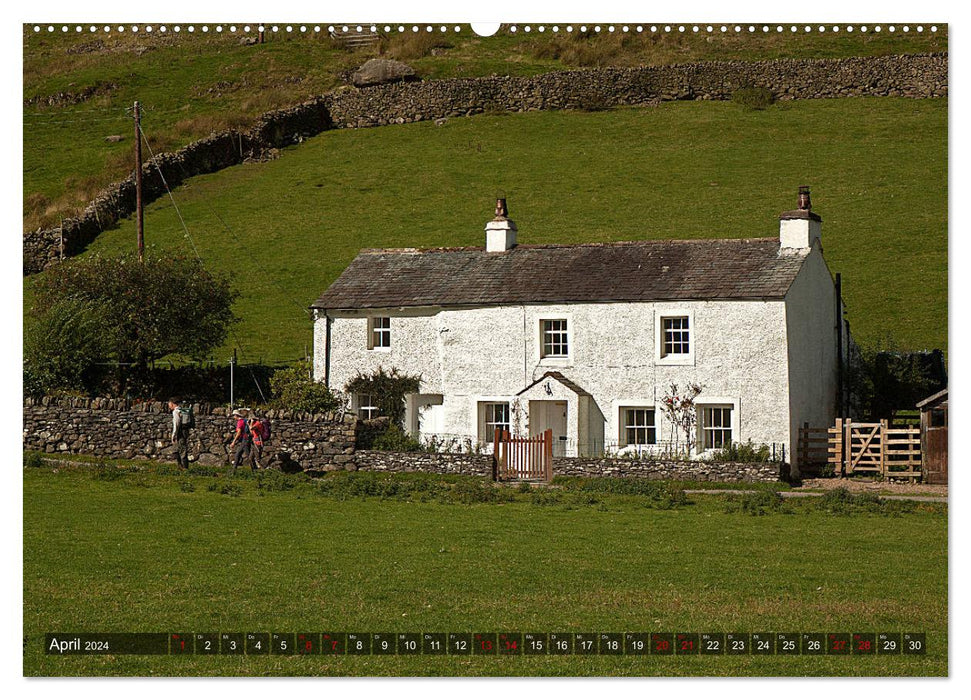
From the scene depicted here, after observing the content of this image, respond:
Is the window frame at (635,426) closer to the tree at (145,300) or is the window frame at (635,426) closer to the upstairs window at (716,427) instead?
the upstairs window at (716,427)

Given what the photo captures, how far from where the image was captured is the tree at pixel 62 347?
33500mm

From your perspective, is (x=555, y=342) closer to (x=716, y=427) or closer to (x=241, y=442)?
(x=716, y=427)

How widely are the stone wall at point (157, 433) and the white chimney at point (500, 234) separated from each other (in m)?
8.67

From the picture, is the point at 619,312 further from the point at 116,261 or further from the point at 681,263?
the point at 116,261

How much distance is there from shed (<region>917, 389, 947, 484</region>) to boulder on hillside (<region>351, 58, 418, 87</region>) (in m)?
47.4

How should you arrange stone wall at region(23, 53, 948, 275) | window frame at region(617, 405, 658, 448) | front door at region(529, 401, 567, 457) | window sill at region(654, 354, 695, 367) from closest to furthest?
window sill at region(654, 354, 695, 367), window frame at region(617, 405, 658, 448), front door at region(529, 401, 567, 457), stone wall at region(23, 53, 948, 275)

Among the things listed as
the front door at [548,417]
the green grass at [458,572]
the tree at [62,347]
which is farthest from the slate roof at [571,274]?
the green grass at [458,572]

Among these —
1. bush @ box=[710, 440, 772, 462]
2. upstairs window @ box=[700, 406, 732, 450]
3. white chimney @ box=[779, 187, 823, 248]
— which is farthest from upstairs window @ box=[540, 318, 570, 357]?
white chimney @ box=[779, 187, 823, 248]

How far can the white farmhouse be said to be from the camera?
33156mm

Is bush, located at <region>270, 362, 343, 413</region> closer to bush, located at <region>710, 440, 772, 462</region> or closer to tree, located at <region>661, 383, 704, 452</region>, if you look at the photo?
tree, located at <region>661, 383, 704, 452</region>

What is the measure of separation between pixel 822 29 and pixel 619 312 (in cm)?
2313

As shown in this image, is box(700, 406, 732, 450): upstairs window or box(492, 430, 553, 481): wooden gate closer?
box(492, 430, 553, 481): wooden gate

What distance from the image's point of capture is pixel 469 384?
3578 cm

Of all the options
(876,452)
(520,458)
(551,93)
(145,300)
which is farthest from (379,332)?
(551,93)
